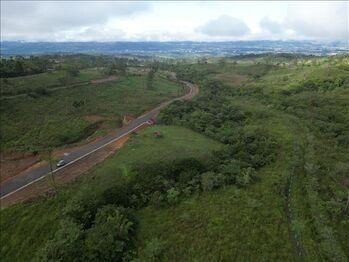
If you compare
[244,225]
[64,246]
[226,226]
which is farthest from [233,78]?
[64,246]

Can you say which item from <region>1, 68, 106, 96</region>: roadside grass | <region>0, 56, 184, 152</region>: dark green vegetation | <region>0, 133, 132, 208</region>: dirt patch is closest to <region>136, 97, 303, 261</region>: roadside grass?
<region>0, 133, 132, 208</region>: dirt patch

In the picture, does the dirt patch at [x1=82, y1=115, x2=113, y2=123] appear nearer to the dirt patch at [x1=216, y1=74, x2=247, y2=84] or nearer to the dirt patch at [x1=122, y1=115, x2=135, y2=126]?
the dirt patch at [x1=122, y1=115, x2=135, y2=126]

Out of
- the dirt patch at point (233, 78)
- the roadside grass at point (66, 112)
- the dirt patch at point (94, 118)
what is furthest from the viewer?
the dirt patch at point (233, 78)

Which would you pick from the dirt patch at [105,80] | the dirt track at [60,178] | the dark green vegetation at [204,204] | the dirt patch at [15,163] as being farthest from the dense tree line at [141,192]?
the dirt patch at [105,80]

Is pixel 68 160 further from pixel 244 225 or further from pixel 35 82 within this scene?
pixel 35 82

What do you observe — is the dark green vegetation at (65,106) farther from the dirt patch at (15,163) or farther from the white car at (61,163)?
the white car at (61,163)

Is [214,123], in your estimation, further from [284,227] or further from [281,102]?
[284,227]

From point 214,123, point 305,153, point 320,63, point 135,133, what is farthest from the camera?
point 320,63

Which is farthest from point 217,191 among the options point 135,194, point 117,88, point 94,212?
point 117,88
